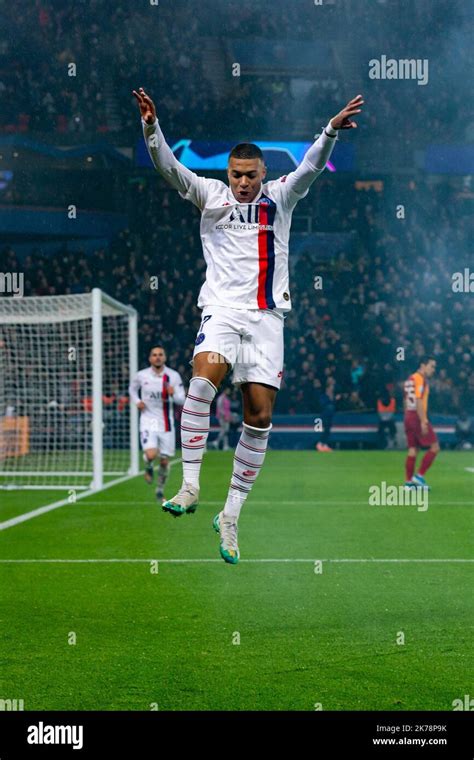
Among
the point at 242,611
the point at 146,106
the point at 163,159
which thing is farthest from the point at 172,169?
the point at 242,611

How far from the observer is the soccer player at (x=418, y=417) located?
15.4 m

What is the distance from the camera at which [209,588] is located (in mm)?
8273

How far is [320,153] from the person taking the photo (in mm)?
5910

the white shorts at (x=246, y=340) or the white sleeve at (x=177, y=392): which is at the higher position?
the white shorts at (x=246, y=340)

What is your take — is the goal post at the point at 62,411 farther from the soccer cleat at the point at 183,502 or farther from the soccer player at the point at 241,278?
the soccer cleat at the point at 183,502

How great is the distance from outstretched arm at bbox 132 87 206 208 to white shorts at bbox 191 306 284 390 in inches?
26.6

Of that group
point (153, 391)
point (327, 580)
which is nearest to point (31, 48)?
point (153, 391)

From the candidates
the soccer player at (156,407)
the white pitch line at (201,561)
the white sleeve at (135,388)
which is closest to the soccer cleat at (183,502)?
the white pitch line at (201,561)

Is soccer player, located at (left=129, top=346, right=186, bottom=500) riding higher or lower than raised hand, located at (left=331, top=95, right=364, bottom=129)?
lower

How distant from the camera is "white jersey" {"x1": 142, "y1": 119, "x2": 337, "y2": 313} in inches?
235

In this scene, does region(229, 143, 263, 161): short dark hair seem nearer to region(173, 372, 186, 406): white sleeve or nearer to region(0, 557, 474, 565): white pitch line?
region(0, 557, 474, 565): white pitch line

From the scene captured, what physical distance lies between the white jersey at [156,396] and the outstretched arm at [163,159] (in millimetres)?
8605

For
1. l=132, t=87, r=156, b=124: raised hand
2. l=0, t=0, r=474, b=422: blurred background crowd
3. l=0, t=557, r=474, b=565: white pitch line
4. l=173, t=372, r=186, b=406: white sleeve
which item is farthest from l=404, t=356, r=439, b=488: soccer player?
l=132, t=87, r=156, b=124: raised hand

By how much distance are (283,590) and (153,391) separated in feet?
22.4
